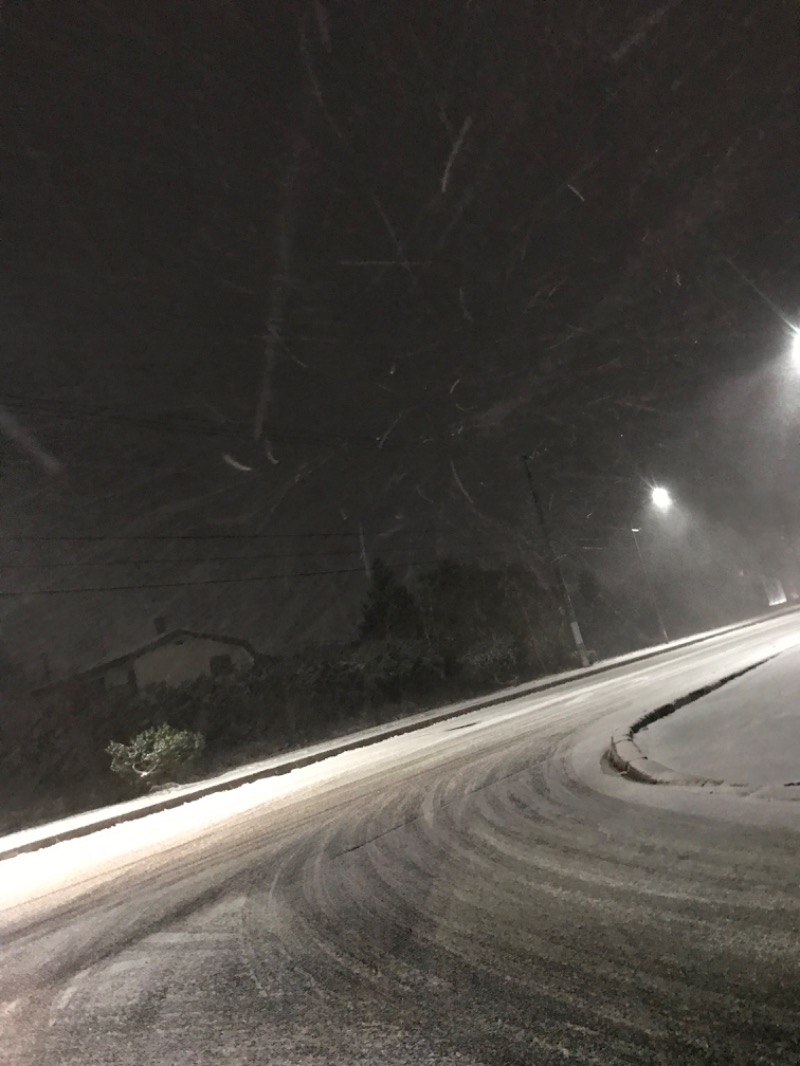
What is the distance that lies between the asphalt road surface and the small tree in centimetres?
971

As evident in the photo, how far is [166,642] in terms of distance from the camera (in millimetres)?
38062

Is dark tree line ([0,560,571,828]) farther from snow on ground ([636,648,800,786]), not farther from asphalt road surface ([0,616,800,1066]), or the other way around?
snow on ground ([636,648,800,786])

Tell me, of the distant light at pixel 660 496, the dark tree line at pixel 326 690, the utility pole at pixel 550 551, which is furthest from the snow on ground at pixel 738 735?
the distant light at pixel 660 496

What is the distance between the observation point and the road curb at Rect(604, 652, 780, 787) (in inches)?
249

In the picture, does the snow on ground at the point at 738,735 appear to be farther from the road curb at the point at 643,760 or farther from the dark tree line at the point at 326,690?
the dark tree line at the point at 326,690

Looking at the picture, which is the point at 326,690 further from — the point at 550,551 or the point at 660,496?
the point at 660,496

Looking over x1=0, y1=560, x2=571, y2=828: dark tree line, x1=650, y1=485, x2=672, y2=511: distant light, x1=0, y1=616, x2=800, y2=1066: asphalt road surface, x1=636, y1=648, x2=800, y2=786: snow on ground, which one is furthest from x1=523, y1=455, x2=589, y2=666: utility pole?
x1=0, y1=616, x2=800, y2=1066: asphalt road surface

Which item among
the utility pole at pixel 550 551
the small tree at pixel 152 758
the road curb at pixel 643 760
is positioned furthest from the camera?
the utility pole at pixel 550 551

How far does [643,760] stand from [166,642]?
35.1m

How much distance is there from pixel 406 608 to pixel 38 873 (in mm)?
30957

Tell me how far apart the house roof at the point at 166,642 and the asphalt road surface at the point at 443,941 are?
105ft

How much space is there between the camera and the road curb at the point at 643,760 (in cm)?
631

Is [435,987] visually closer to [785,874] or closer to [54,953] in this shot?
[785,874]

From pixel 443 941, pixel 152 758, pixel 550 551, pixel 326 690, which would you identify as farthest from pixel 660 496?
pixel 443 941
